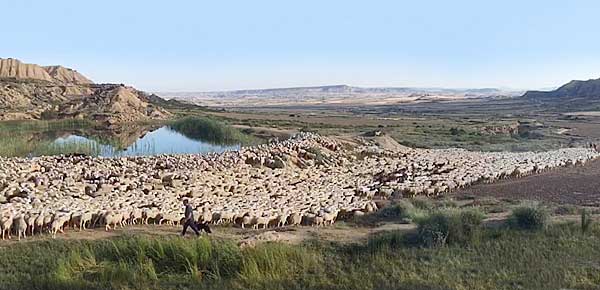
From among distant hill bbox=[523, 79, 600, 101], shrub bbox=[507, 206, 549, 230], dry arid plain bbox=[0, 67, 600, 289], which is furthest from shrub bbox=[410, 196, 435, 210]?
distant hill bbox=[523, 79, 600, 101]

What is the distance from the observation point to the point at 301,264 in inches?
420

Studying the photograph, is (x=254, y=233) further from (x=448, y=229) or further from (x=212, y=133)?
(x=212, y=133)

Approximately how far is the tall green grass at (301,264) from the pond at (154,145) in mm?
20234

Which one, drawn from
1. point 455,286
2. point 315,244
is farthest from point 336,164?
point 455,286

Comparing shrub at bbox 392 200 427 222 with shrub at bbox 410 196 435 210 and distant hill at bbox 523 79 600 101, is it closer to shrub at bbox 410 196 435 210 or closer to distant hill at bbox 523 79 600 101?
shrub at bbox 410 196 435 210

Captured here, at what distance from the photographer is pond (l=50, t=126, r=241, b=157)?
3247 cm

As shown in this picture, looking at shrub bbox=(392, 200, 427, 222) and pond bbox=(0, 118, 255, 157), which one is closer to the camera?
shrub bbox=(392, 200, 427, 222)

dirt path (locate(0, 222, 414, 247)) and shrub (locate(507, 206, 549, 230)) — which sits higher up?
shrub (locate(507, 206, 549, 230))

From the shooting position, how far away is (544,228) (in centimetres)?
1259

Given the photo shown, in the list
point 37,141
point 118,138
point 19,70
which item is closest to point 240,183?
point 37,141

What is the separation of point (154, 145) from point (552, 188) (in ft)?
80.6

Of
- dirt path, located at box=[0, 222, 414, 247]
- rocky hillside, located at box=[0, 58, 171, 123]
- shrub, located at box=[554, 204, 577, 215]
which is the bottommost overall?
dirt path, located at box=[0, 222, 414, 247]

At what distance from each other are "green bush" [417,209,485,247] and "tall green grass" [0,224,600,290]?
0.22 m

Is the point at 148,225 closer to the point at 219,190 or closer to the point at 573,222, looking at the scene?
the point at 219,190
